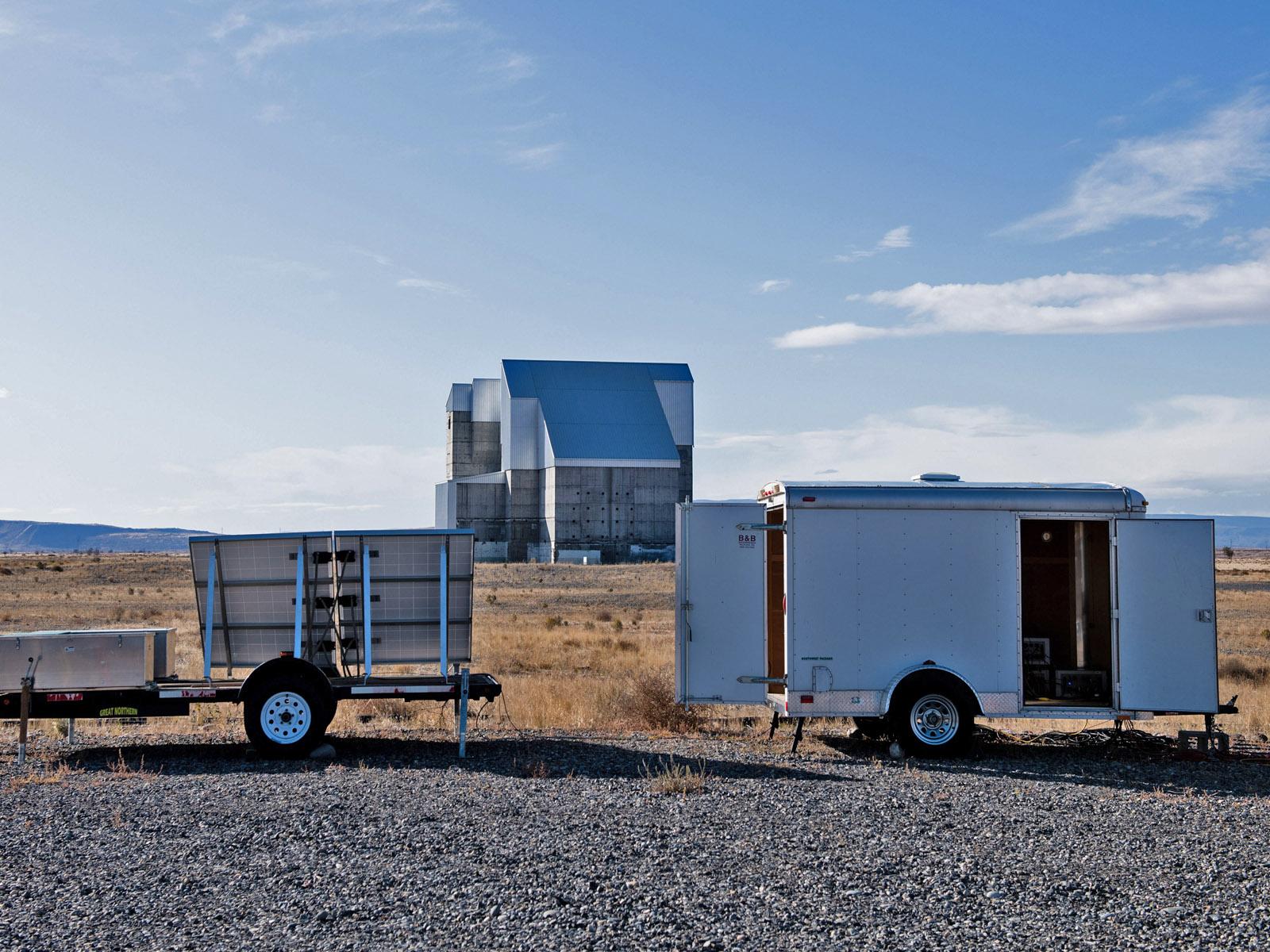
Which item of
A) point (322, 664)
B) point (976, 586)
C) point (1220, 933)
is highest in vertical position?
point (976, 586)

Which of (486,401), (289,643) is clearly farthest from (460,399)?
(289,643)

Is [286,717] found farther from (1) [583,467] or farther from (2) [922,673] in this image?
(1) [583,467]

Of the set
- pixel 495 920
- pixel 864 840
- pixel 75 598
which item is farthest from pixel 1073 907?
pixel 75 598

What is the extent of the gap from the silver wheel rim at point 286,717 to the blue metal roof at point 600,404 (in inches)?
2060

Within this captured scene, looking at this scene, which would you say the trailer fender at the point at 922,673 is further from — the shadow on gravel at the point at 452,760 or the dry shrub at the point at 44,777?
the dry shrub at the point at 44,777

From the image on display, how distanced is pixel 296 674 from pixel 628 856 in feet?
18.7

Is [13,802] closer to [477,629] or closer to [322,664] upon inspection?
[322,664]

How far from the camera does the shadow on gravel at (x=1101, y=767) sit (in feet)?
37.2

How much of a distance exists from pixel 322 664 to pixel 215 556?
1.60 metres

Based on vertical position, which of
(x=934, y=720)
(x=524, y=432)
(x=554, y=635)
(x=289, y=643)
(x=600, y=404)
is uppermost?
(x=600, y=404)

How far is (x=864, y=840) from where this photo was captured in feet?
27.7

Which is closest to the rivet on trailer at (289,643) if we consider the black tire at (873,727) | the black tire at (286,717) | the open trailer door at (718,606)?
the black tire at (286,717)

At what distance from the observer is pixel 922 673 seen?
12398mm

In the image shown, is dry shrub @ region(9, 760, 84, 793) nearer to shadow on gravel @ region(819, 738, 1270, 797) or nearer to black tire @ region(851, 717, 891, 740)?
shadow on gravel @ region(819, 738, 1270, 797)
